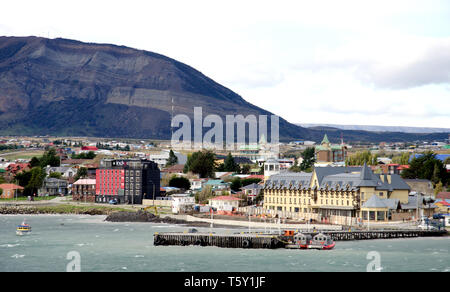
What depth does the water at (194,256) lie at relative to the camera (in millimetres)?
61312

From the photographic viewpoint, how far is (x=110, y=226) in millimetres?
102062

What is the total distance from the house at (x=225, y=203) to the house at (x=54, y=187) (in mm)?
58352

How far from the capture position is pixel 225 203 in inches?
4564

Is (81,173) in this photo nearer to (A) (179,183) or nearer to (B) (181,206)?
(A) (179,183)

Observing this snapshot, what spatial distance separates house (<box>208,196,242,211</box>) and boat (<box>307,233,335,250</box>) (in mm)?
41984

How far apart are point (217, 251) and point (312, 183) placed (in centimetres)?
3381

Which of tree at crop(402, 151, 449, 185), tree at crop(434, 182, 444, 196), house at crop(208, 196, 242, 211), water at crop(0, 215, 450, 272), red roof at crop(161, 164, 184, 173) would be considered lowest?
water at crop(0, 215, 450, 272)

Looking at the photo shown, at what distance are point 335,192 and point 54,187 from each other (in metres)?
85.8

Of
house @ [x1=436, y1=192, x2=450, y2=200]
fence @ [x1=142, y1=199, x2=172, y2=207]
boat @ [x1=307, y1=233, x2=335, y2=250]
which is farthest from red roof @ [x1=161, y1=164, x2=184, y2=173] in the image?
boat @ [x1=307, y1=233, x2=335, y2=250]

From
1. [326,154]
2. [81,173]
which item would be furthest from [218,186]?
[81,173]

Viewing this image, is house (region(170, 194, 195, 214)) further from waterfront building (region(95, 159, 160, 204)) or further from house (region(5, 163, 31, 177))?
house (region(5, 163, 31, 177))

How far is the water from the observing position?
61312mm

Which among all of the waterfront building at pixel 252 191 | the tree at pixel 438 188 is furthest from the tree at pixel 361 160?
the waterfront building at pixel 252 191
